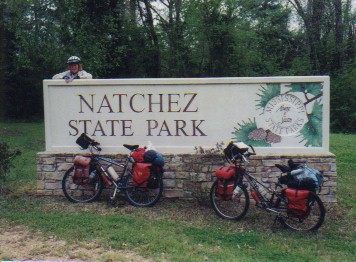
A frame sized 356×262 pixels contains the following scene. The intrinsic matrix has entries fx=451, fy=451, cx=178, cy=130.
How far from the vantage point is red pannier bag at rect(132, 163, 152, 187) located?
615cm

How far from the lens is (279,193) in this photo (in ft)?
18.6

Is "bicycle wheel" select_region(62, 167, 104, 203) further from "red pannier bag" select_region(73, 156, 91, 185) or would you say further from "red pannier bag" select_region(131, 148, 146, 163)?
"red pannier bag" select_region(131, 148, 146, 163)

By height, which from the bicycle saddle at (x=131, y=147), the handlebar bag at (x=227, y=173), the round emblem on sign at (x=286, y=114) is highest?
the round emblem on sign at (x=286, y=114)

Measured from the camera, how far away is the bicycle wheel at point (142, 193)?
6336 millimetres

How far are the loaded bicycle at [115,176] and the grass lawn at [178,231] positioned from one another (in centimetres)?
19

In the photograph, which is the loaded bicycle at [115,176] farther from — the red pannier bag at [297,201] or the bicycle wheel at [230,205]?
the red pannier bag at [297,201]

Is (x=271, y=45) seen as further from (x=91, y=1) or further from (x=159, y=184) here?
(x=159, y=184)

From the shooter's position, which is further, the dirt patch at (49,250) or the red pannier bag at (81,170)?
the red pannier bag at (81,170)

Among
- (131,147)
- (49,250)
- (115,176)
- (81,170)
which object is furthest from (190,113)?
(49,250)

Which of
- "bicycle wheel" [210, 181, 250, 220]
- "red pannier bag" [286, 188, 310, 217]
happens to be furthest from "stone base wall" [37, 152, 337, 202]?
"red pannier bag" [286, 188, 310, 217]

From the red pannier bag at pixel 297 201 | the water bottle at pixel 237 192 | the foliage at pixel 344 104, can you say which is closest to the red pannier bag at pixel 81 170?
the water bottle at pixel 237 192

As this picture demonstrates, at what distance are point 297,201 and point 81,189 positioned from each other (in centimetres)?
321

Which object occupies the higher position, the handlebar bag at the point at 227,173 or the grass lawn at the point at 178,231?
the handlebar bag at the point at 227,173

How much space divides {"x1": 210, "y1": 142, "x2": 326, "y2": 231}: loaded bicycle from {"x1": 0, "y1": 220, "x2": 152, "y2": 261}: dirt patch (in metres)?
1.71
